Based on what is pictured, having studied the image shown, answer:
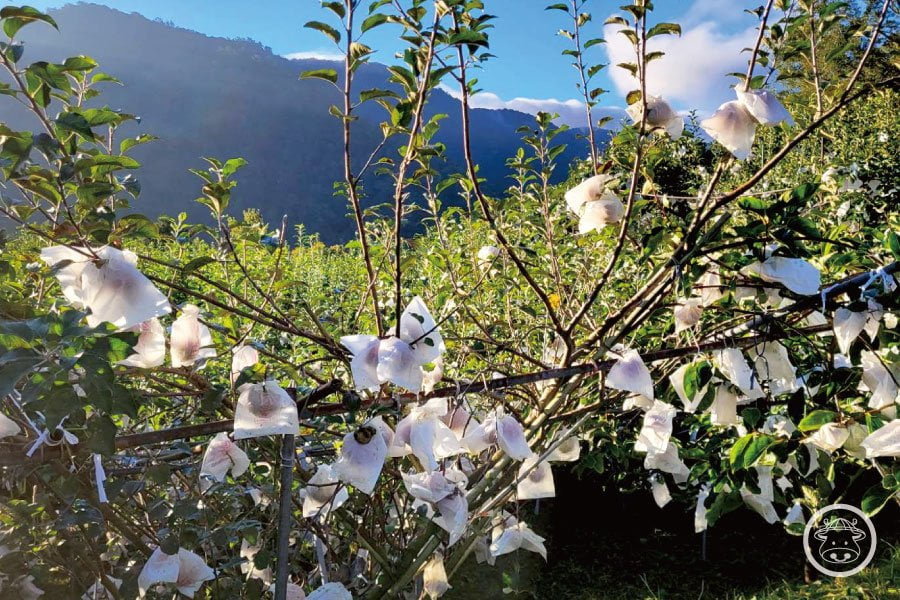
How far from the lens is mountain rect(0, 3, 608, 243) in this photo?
35344 millimetres

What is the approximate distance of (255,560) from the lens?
1109 millimetres

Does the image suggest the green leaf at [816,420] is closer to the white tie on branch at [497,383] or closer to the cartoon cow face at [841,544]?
the white tie on branch at [497,383]

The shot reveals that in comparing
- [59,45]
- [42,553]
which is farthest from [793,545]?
[59,45]

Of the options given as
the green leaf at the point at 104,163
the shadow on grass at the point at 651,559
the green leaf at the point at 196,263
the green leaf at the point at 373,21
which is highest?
the green leaf at the point at 373,21

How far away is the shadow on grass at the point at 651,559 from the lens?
214cm

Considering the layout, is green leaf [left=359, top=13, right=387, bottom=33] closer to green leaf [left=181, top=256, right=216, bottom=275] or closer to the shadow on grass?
green leaf [left=181, top=256, right=216, bottom=275]

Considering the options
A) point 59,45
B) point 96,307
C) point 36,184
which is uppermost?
point 59,45

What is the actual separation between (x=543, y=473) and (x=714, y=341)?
425 millimetres

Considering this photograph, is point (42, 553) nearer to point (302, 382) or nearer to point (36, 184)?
point (302, 382)

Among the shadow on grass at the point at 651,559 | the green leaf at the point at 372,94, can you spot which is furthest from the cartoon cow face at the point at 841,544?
the green leaf at the point at 372,94

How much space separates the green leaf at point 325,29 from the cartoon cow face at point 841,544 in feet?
6.65

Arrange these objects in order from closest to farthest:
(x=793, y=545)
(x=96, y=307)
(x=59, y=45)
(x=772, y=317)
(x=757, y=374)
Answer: (x=96, y=307) → (x=772, y=317) → (x=757, y=374) → (x=793, y=545) → (x=59, y=45)

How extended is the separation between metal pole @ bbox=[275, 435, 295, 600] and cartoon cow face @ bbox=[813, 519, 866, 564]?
5.75 feet

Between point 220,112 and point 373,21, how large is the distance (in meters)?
55.3
